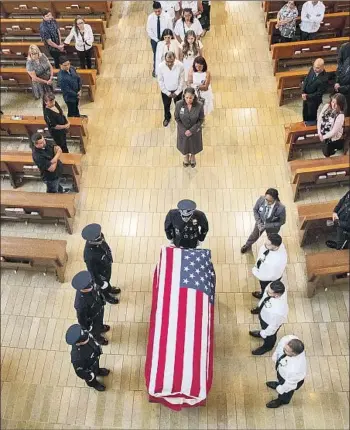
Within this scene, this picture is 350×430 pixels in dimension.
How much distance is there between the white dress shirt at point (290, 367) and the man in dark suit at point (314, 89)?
3340 millimetres

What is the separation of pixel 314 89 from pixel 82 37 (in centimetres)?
323

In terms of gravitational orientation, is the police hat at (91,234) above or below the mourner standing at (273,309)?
above

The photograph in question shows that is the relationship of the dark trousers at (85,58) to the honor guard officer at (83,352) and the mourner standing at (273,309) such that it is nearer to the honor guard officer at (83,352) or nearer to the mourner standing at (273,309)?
the honor guard officer at (83,352)

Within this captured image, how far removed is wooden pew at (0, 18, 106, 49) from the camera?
7.35 meters

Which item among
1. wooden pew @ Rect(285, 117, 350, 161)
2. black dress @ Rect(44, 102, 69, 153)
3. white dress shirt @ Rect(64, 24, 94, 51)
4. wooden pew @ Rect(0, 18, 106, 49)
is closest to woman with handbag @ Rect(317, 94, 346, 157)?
wooden pew @ Rect(285, 117, 350, 161)

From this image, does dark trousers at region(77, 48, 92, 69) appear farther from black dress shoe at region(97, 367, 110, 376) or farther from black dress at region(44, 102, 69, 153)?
black dress shoe at region(97, 367, 110, 376)

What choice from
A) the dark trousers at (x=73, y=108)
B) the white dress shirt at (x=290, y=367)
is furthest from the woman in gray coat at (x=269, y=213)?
the dark trousers at (x=73, y=108)

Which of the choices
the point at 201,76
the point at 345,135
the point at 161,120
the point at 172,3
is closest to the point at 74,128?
the point at 161,120

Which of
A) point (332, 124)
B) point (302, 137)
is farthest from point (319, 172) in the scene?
point (302, 137)

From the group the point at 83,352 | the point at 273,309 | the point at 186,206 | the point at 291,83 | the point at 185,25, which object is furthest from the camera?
the point at 291,83

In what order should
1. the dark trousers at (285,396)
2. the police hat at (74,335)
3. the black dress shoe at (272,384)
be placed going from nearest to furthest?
the police hat at (74,335)
the dark trousers at (285,396)
the black dress shoe at (272,384)

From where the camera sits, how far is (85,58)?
691 cm

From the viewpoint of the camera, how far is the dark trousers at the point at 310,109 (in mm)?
5832

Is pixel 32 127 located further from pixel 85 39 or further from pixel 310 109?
pixel 310 109
